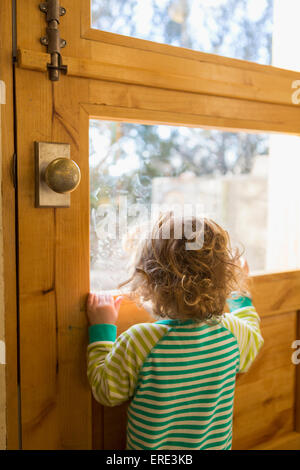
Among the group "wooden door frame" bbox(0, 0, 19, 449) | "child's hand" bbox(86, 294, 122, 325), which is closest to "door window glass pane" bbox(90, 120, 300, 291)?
"child's hand" bbox(86, 294, 122, 325)

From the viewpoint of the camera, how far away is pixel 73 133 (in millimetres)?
721

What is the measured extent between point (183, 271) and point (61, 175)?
305 millimetres

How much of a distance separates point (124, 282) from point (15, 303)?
24 centimetres

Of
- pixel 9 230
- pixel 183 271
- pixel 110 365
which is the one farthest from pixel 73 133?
pixel 110 365

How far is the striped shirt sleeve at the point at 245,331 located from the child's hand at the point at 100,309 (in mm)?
249

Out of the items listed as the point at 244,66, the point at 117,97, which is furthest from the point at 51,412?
the point at 244,66

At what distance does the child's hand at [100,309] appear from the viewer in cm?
74

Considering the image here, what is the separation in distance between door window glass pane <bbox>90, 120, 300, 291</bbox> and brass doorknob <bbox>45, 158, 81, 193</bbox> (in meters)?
0.14

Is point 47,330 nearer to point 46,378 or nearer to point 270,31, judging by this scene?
point 46,378

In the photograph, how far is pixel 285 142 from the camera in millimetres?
1123

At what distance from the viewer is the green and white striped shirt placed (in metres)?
0.71

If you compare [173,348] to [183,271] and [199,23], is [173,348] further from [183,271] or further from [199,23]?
[199,23]

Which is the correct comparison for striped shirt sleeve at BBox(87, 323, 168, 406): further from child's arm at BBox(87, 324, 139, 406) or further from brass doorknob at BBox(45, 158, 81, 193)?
brass doorknob at BBox(45, 158, 81, 193)
